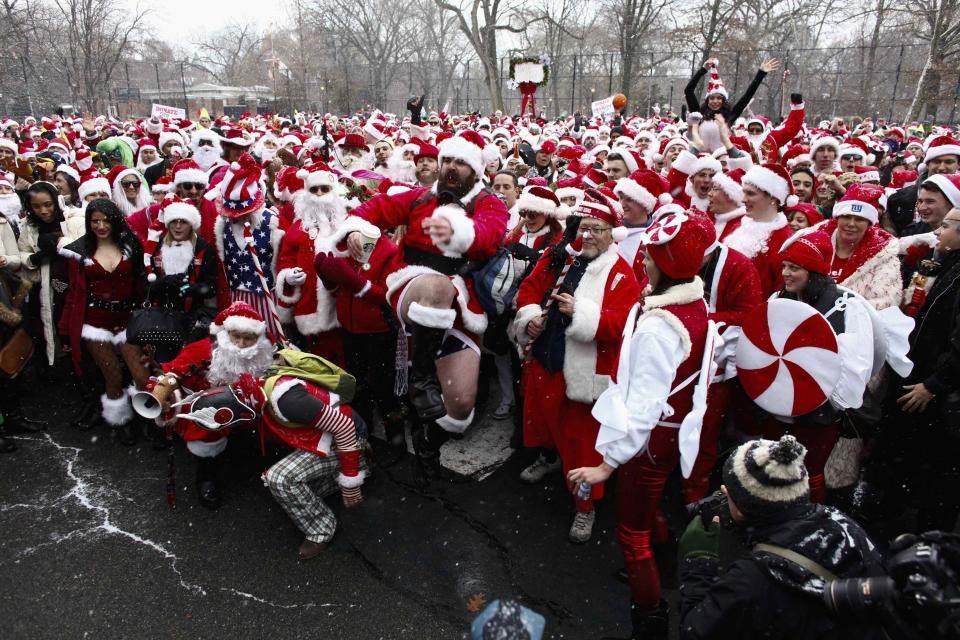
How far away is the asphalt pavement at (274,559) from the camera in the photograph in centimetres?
325

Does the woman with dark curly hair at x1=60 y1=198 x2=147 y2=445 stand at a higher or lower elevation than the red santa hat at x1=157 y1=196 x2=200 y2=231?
lower

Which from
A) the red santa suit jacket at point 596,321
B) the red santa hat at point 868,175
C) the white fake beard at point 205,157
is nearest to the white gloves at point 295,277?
the red santa suit jacket at point 596,321

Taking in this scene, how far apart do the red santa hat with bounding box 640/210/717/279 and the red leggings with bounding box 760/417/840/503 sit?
1.24 meters

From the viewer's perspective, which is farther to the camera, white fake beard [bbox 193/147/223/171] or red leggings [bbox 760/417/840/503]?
white fake beard [bbox 193/147/223/171]

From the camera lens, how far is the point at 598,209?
3434 millimetres

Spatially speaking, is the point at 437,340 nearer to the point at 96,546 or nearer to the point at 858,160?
the point at 96,546

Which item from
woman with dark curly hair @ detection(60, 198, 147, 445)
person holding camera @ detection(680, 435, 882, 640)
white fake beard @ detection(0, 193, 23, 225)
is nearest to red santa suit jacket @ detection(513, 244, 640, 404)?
person holding camera @ detection(680, 435, 882, 640)

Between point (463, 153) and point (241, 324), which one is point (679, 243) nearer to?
point (463, 153)

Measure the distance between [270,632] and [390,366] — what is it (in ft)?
7.56

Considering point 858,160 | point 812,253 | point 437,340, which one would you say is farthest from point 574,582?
point 858,160

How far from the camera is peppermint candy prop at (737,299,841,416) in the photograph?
300cm

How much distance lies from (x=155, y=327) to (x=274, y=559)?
2196 mm

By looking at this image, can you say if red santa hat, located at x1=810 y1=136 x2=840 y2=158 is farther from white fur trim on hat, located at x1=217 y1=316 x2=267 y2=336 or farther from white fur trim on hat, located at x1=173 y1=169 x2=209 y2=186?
white fur trim on hat, located at x1=173 y1=169 x2=209 y2=186

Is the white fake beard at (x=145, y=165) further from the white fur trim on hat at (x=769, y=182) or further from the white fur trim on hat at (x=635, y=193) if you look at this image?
the white fur trim on hat at (x=769, y=182)
